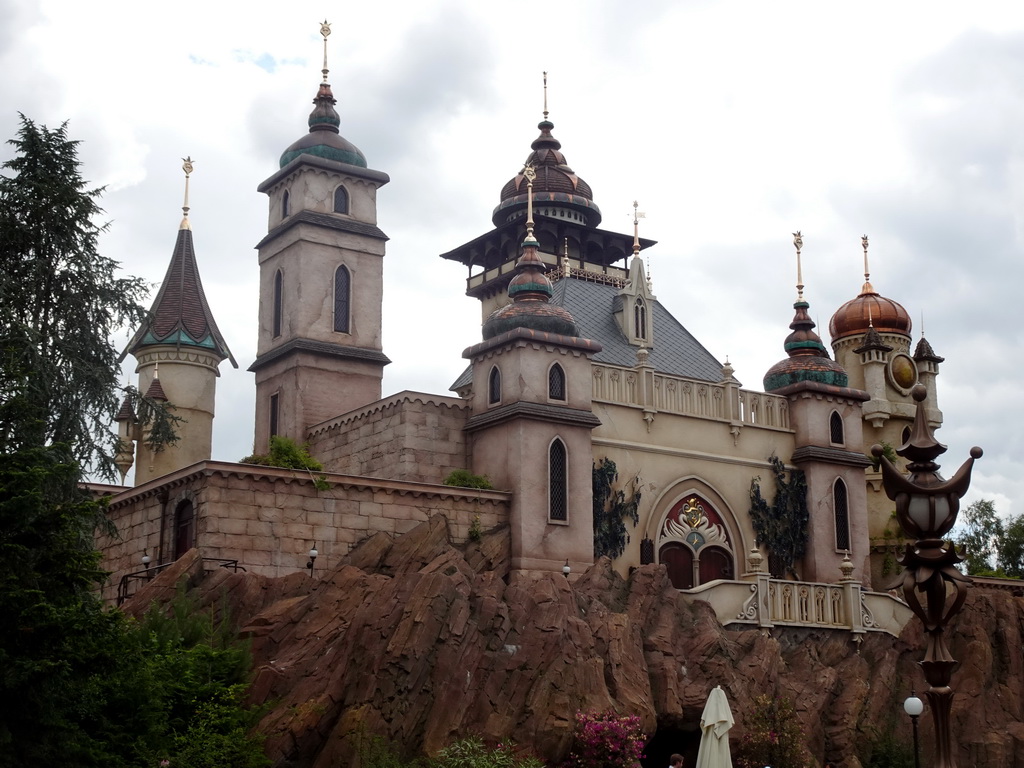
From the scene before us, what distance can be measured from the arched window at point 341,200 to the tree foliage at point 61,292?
63.1 ft

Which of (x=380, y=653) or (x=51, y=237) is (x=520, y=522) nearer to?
(x=380, y=653)

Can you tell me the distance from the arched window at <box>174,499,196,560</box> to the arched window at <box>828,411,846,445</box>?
→ 20.0 m

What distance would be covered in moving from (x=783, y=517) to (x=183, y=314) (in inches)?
807

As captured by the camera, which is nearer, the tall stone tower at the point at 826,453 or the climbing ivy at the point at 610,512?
the climbing ivy at the point at 610,512

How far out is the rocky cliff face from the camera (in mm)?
25734

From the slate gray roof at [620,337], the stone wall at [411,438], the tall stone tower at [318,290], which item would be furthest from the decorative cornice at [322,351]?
the stone wall at [411,438]

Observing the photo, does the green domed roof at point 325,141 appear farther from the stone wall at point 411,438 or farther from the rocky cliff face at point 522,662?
the rocky cliff face at point 522,662

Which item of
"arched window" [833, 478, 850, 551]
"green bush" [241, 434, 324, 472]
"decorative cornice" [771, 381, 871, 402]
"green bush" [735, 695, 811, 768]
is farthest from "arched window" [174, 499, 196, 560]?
"arched window" [833, 478, 850, 551]

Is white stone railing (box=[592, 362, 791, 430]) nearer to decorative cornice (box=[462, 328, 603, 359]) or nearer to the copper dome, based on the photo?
decorative cornice (box=[462, 328, 603, 359])

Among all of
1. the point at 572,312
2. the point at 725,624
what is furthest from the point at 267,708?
the point at 572,312

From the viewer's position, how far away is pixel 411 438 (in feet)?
124

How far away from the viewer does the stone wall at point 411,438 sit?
1483 inches

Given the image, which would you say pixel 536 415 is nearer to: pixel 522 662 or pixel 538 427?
pixel 538 427

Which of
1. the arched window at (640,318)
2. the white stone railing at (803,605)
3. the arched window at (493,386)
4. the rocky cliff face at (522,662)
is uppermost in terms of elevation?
the arched window at (640,318)
